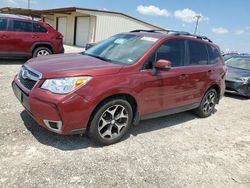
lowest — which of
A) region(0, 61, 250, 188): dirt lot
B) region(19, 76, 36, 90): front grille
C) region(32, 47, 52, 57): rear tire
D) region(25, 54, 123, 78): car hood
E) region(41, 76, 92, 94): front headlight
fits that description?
Answer: region(0, 61, 250, 188): dirt lot

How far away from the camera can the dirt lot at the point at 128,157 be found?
290 centimetres

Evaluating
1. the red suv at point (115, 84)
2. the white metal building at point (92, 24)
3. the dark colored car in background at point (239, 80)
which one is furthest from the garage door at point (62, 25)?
the red suv at point (115, 84)

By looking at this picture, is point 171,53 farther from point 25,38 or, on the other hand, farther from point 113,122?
point 25,38

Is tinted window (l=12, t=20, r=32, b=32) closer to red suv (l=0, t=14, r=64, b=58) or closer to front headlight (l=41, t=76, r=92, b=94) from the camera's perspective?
red suv (l=0, t=14, r=64, b=58)

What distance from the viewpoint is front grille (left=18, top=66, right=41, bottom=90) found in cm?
335

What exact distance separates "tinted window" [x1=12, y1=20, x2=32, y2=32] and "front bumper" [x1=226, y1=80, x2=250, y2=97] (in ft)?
24.6

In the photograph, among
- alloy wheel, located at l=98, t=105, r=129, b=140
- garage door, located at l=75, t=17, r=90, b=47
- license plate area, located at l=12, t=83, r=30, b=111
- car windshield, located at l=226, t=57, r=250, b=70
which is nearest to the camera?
license plate area, located at l=12, t=83, r=30, b=111

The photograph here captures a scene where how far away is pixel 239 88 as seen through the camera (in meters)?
7.96

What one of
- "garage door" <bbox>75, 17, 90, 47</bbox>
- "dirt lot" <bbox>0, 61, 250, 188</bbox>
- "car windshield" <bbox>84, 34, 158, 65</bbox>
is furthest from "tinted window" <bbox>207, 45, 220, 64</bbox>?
"garage door" <bbox>75, 17, 90, 47</bbox>

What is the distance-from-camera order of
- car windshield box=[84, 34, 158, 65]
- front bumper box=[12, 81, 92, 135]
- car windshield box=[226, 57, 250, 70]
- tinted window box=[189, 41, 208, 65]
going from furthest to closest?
car windshield box=[226, 57, 250, 70] → tinted window box=[189, 41, 208, 65] → car windshield box=[84, 34, 158, 65] → front bumper box=[12, 81, 92, 135]

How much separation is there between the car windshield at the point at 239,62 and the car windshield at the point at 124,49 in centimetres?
617

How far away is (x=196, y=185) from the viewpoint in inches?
120

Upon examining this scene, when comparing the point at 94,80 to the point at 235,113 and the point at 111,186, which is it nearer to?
the point at 111,186

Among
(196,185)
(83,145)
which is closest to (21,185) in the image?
(83,145)
